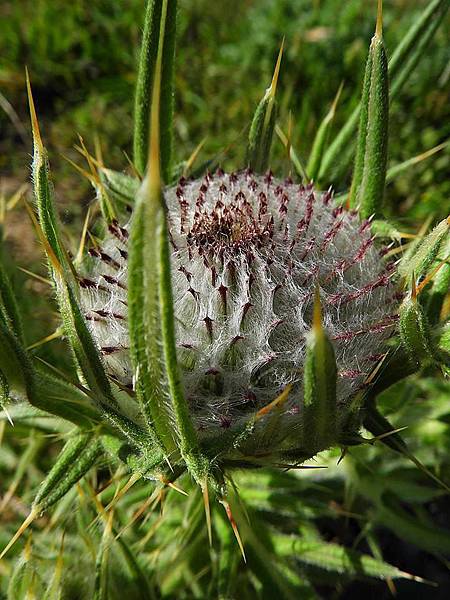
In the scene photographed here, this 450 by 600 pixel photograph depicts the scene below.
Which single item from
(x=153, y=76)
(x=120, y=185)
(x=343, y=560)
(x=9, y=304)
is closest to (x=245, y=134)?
(x=120, y=185)

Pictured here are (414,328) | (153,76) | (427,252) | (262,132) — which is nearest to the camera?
(414,328)

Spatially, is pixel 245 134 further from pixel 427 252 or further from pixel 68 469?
pixel 68 469

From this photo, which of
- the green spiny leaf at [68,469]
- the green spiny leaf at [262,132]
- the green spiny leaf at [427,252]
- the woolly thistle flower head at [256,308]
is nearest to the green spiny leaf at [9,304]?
the woolly thistle flower head at [256,308]

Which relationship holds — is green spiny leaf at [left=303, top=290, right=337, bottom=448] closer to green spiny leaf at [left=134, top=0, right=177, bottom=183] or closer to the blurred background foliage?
green spiny leaf at [left=134, top=0, right=177, bottom=183]

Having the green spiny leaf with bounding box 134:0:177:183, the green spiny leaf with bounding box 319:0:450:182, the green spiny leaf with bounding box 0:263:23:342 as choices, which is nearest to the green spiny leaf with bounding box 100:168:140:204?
the green spiny leaf with bounding box 134:0:177:183

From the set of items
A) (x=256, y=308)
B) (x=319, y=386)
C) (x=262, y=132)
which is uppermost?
(x=262, y=132)

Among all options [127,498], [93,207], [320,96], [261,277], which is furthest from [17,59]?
[261,277]
